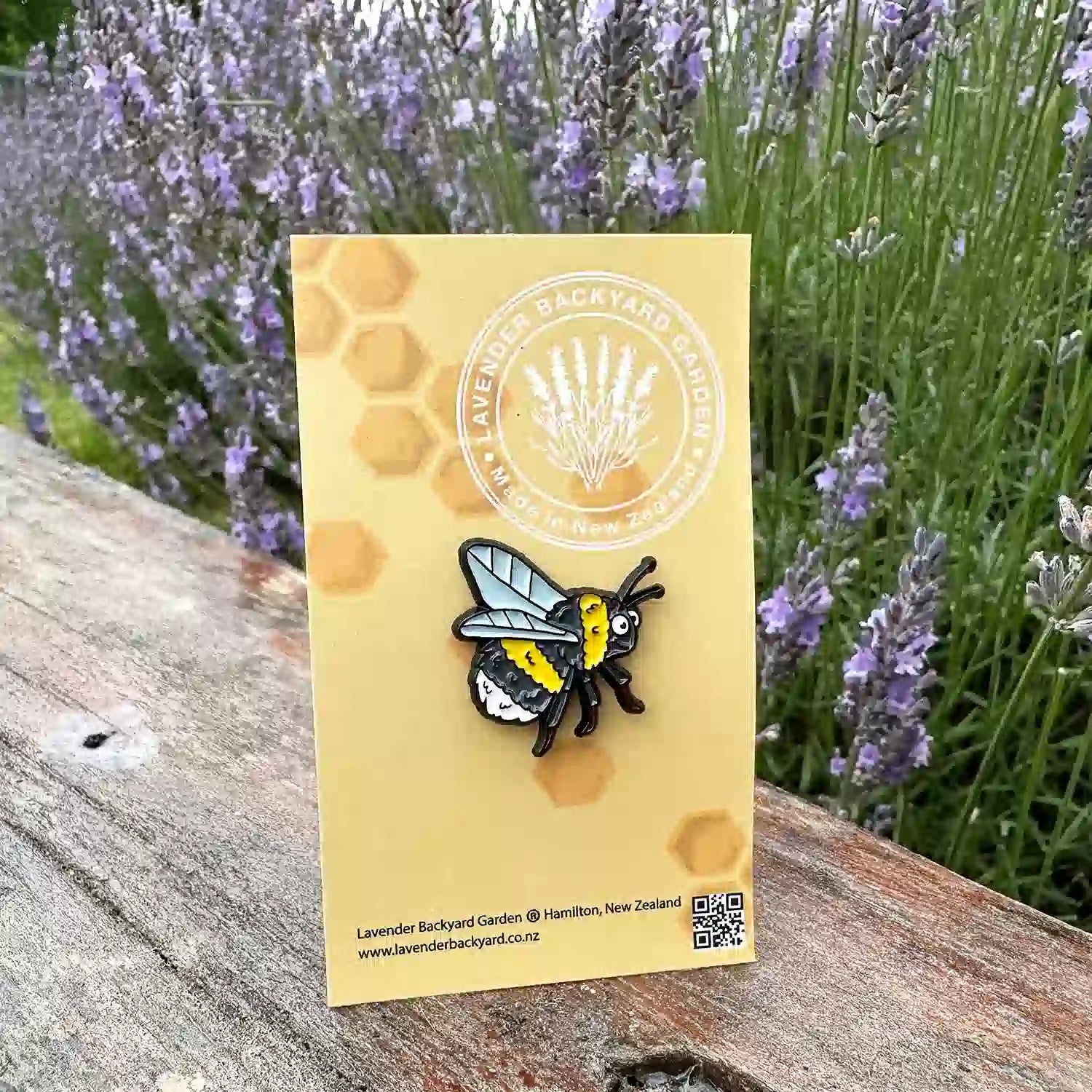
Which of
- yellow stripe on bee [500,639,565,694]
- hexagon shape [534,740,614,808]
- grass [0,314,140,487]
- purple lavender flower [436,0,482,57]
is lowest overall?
grass [0,314,140,487]

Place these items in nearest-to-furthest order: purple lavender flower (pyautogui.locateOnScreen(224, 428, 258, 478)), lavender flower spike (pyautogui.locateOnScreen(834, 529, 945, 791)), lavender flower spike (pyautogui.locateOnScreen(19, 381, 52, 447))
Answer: lavender flower spike (pyautogui.locateOnScreen(834, 529, 945, 791)) → purple lavender flower (pyautogui.locateOnScreen(224, 428, 258, 478)) → lavender flower spike (pyautogui.locateOnScreen(19, 381, 52, 447))

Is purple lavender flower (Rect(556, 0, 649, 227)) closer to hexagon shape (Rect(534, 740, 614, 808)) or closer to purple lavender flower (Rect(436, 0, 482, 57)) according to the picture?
purple lavender flower (Rect(436, 0, 482, 57))

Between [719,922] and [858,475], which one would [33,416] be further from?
[719,922]

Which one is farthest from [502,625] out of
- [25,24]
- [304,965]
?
[25,24]

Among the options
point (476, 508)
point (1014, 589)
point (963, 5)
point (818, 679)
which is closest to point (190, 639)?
point (476, 508)

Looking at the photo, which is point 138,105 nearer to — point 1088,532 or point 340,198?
point 340,198

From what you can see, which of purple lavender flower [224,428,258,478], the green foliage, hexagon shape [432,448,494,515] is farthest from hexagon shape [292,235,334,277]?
the green foliage
